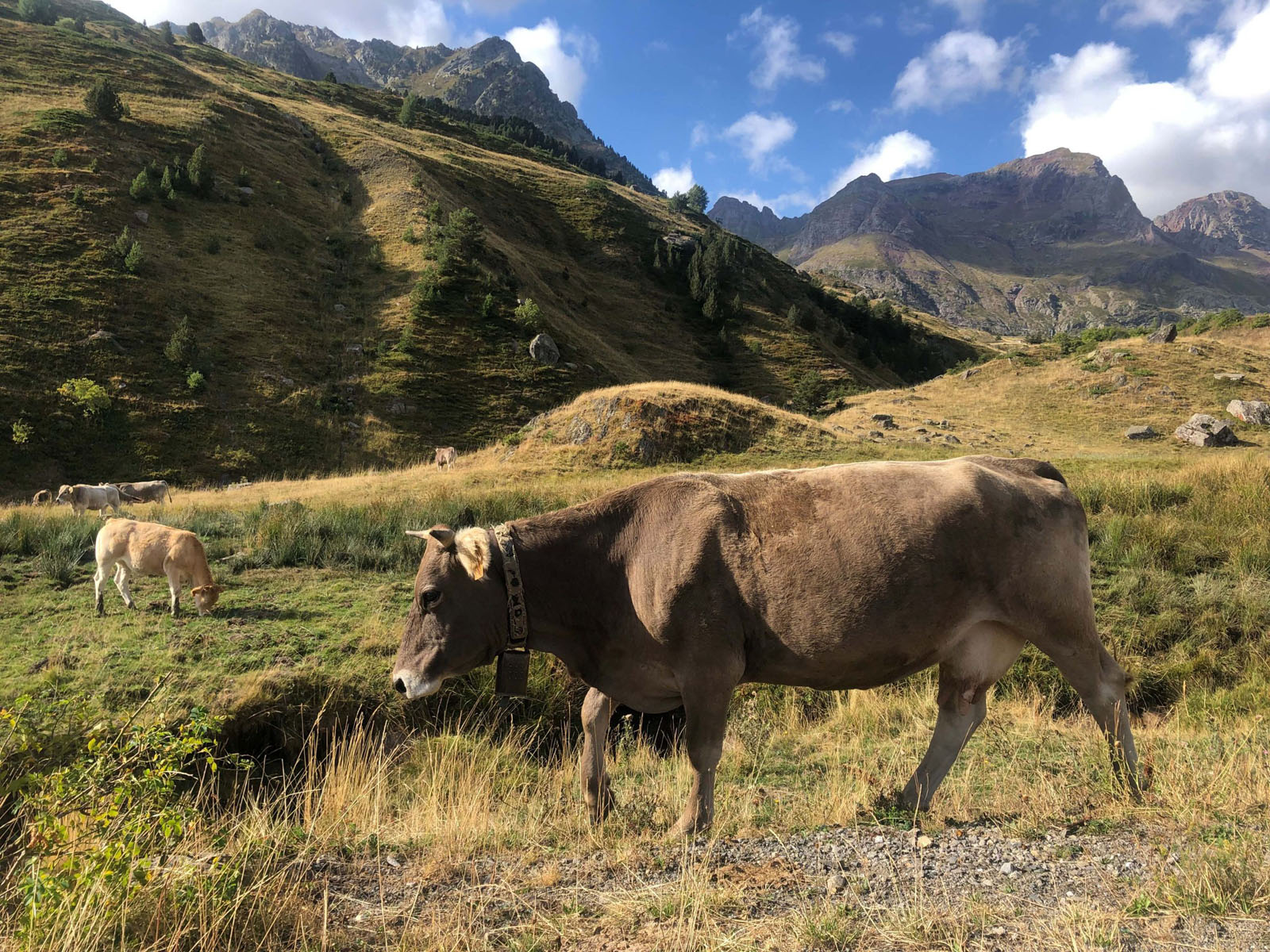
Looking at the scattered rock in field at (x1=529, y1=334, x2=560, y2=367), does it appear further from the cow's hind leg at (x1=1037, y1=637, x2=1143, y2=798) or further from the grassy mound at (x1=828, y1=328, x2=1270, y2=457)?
the cow's hind leg at (x1=1037, y1=637, x2=1143, y2=798)

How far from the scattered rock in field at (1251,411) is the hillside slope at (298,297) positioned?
38022 mm

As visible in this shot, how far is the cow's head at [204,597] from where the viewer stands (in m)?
11.1

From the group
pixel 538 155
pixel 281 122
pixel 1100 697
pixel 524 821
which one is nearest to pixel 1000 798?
pixel 1100 697

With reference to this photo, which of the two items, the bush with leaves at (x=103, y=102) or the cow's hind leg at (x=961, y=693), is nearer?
the cow's hind leg at (x=961, y=693)

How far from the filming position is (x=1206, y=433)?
29.5 metres

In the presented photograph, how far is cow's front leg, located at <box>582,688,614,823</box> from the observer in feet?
17.8

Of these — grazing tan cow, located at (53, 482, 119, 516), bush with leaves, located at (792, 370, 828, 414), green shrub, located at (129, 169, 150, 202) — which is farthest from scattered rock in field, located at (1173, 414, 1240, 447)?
green shrub, located at (129, 169, 150, 202)

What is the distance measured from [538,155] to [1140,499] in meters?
144

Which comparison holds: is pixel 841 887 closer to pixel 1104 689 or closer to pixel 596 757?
pixel 596 757

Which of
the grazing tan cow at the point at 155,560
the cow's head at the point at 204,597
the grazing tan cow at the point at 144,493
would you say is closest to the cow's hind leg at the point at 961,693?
the cow's head at the point at 204,597

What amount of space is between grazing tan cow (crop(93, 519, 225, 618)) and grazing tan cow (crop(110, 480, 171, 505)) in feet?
55.4

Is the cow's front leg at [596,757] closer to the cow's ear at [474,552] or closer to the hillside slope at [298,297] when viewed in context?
the cow's ear at [474,552]

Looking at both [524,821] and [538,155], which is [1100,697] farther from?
[538,155]

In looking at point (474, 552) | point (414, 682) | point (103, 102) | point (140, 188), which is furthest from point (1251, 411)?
point (103, 102)
